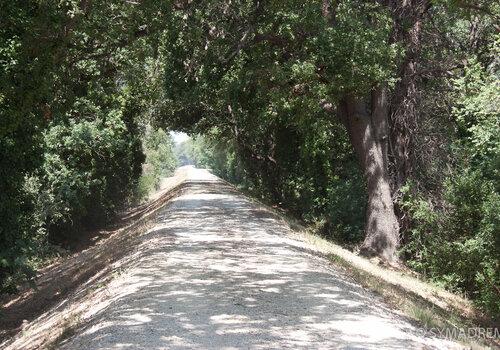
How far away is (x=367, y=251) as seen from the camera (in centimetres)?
1894

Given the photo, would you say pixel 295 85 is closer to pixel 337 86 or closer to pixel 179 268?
pixel 337 86

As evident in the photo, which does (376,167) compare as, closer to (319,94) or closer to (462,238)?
(462,238)

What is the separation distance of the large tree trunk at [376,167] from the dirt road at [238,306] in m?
5.16

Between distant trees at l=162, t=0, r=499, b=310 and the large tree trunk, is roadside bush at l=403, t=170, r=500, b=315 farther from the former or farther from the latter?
the large tree trunk

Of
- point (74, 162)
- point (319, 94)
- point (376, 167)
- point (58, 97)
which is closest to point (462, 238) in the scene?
point (376, 167)

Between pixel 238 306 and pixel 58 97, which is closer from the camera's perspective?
pixel 238 306

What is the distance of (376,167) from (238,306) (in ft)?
38.0

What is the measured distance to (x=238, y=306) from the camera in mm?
8562

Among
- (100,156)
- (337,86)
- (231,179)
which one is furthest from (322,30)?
(231,179)

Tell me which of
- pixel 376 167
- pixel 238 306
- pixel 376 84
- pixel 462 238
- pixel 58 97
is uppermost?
pixel 376 84

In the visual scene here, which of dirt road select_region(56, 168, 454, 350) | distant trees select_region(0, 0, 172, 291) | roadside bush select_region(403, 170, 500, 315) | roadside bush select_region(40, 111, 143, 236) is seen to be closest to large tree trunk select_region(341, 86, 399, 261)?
roadside bush select_region(403, 170, 500, 315)

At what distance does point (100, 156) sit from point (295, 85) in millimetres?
13515

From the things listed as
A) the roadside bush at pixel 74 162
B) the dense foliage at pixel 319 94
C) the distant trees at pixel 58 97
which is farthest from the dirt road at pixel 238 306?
the roadside bush at pixel 74 162

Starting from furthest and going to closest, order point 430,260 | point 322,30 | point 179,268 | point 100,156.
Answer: point 100,156, point 430,260, point 322,30, point 179,268
